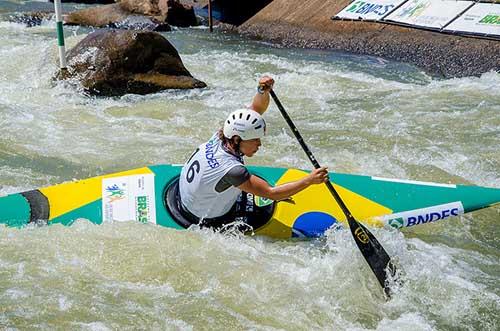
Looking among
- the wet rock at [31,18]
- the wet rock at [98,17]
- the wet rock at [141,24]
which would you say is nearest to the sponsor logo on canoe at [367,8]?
the wet rock at [141,24]

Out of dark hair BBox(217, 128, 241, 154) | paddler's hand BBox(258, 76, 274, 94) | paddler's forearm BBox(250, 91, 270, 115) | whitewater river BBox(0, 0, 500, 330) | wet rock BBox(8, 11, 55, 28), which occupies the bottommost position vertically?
whitewater river BBox(0, 0, 500, 330)

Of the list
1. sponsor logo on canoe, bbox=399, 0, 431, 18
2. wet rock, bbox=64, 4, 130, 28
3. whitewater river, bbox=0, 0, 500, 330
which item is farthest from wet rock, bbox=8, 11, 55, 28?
sponsor logo on canoe, bbox=399, 0, 431, 18

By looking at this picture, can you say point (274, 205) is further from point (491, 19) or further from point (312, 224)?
point (491, 19)

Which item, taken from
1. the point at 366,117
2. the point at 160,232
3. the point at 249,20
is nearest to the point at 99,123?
the point at 366,117

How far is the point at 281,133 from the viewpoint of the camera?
7.36 meters

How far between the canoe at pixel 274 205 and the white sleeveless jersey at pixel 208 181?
17 centimetres

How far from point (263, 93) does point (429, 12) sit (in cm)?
832

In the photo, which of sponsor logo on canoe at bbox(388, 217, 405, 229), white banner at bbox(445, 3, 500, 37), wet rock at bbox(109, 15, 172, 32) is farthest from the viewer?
wet rock at bbox(109, 15, 172, 32)

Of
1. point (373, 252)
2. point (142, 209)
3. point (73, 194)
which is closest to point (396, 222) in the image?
point (373, 252)

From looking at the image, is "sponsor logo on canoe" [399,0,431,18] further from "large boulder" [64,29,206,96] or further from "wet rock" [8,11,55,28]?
"wet rock" [8,11,55,28]

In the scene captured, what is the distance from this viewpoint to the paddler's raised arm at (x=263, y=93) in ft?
15.1

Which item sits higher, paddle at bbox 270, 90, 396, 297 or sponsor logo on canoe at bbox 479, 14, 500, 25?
sponsor logo on canoe at bbox 479, 14, 500, 25

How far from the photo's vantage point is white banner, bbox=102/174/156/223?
456 cm

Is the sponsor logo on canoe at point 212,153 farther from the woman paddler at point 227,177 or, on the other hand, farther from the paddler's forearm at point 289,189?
the paddler's forearm at point 289,189
